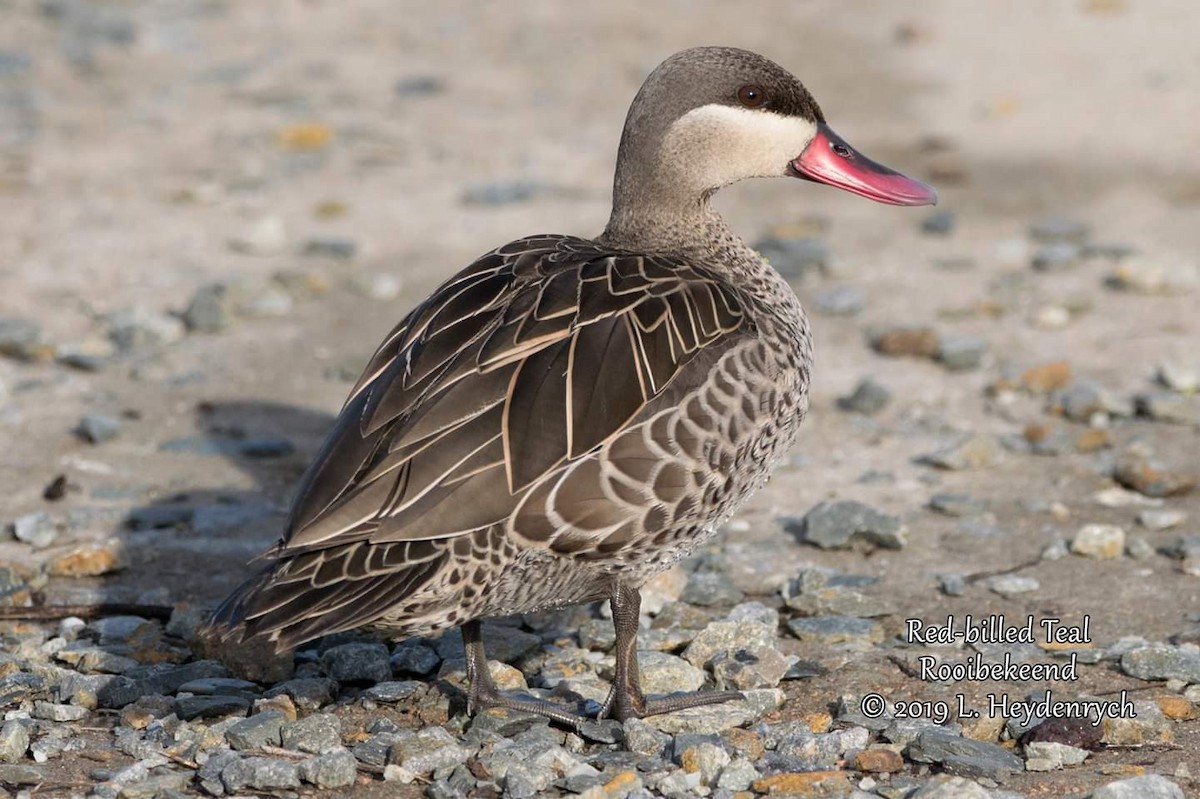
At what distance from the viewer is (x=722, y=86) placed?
16.1 feet

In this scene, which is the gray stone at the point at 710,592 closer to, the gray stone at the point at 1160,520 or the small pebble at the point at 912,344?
the gray stone at the point at 1160,520

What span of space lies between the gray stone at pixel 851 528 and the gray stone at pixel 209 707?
2092 mm

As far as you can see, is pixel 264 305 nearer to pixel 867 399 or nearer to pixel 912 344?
pixel 867 399

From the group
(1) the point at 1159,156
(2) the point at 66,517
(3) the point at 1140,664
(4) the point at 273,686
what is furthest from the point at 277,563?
(1) the point at 1159,156

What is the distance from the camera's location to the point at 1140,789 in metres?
3.73

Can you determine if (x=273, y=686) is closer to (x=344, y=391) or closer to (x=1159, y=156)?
(x=344, y=391)

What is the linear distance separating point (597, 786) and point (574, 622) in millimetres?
1215

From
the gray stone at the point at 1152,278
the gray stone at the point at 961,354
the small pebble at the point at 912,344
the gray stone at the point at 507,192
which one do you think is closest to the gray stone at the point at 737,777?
the gray stone at the point at 961,354

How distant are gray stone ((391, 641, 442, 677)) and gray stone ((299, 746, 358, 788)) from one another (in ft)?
2.56

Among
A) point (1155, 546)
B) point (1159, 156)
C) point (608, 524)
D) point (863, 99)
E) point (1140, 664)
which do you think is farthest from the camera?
point (863, 99)

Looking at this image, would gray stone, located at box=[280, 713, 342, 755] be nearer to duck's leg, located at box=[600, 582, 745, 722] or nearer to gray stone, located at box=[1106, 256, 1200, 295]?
duck's leg, located at box=[600, 582, 745, 722]

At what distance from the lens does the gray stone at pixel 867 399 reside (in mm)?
6680

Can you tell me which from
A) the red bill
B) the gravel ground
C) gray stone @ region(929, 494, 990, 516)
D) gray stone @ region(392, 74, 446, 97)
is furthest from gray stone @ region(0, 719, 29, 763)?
gray stone @ region(392, 74, 446, 97)

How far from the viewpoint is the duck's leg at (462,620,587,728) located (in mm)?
4348
